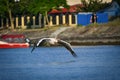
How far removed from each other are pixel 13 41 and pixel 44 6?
1353cm

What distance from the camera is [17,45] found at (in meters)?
97.9

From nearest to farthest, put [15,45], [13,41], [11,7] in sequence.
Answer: [13,41], [15,45], [11,7]

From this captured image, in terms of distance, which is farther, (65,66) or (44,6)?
(44,6)

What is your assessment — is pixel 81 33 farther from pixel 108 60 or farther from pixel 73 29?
pixel 108 60

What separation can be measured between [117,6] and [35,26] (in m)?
11.8

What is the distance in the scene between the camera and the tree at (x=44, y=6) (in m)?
110

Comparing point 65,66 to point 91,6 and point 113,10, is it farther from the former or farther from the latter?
point 113,10

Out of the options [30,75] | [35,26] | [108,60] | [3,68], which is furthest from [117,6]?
[30,75]

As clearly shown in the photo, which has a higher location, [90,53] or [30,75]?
[30,75]

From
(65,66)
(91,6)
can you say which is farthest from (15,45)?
(65,66)

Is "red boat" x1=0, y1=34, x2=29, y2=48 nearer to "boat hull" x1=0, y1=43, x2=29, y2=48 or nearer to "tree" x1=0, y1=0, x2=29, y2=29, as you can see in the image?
"boat hull" x1=0, y1=43, x2=29, y2=48

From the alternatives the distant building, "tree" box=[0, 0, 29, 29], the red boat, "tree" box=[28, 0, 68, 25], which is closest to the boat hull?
the red boat

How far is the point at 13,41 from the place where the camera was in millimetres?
97688

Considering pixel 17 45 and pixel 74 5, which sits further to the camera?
pixel 74 5
